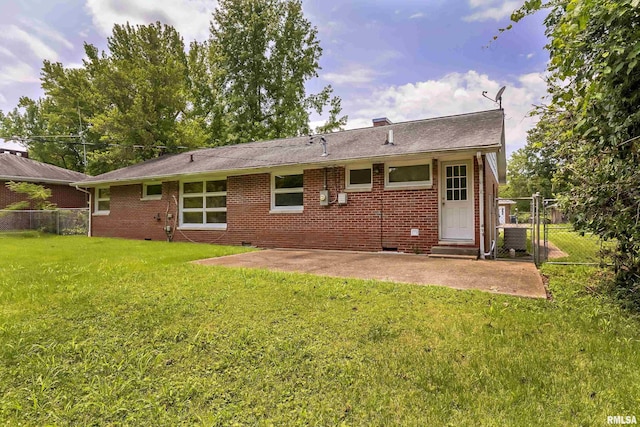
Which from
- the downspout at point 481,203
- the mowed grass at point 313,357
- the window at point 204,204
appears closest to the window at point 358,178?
the downspout at point 481,203

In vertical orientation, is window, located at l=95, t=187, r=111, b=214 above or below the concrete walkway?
above

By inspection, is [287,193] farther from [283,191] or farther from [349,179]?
[349,179]

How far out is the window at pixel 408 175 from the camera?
883 centimetres

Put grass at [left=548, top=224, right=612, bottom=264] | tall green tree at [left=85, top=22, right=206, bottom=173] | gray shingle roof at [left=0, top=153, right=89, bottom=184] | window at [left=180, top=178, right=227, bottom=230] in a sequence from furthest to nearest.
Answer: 1. tall green tree at [left=85, top=22, right=206, bottom=173]
2. gray shingle roof at [left=0, top=153, right=89, bottom=184]
3. window at [left=180, top=178, right=227, bottom=230]
4. grass at [left=548, top=224, right=612, bottom=264]

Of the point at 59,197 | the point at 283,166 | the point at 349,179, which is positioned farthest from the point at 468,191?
the point at 59,197

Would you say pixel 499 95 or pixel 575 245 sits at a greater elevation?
pixel 499 95

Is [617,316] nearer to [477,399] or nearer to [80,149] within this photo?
[477,399]

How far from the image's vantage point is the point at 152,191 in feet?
46.2

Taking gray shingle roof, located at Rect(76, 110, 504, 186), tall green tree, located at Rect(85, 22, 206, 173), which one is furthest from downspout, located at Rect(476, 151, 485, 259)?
tall green tree, located at Rect(85, 22, 206, 173)

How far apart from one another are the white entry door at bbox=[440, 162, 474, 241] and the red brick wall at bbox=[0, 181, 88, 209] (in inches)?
880

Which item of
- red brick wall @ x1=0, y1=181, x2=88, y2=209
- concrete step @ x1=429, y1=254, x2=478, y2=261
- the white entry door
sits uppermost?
red brick wall @ x1=0, y1=181, x2=88, y2=209

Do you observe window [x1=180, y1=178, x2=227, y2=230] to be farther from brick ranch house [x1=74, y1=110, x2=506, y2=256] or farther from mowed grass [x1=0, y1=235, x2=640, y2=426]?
mowed grass [x1=0, y1=235, x2=640, y2=426]

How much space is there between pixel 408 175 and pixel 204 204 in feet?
24.1

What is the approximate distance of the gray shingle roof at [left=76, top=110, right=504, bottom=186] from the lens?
848 centimetres
